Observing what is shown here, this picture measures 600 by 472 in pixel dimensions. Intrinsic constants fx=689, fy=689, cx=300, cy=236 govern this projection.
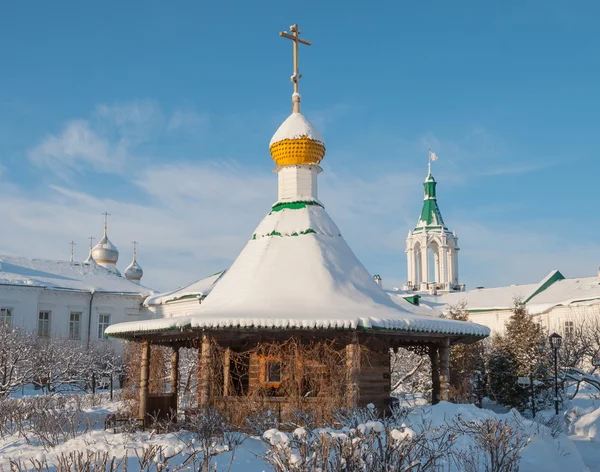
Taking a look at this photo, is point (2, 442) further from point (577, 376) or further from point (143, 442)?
point (577, 376)

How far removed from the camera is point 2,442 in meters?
11.5

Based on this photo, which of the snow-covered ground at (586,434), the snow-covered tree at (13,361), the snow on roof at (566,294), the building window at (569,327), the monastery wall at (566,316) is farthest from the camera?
the snow on roof at (566,294)

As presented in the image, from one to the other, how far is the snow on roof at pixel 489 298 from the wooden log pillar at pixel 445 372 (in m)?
24.5

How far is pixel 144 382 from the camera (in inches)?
507

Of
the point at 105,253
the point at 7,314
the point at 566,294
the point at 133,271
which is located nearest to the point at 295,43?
the point at 7,314

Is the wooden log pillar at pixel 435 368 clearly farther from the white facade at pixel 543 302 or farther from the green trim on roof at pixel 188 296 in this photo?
the green trim on roof at pixel 188 296

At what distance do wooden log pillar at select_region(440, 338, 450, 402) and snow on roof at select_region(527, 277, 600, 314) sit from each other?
74.3 ft

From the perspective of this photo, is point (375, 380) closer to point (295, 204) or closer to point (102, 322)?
point (295, 204)

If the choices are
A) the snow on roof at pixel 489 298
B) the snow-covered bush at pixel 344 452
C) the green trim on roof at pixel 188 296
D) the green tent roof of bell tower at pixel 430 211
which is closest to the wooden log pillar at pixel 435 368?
the snow-covered bush at pixel 344 452

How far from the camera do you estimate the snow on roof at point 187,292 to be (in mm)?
32188

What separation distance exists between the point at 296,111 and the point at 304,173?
1.70 m

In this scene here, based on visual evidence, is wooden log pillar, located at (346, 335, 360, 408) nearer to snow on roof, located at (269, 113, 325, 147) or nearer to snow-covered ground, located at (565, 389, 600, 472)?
snow-covered ground, located at (565, 389, 600, 472)

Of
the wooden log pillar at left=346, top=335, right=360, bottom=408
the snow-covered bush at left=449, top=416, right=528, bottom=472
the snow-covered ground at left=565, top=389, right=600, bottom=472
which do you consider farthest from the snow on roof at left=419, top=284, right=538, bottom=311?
the snow-covered bush at left=449, top=416, right=528, bottom=472

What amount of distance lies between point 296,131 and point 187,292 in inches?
752
